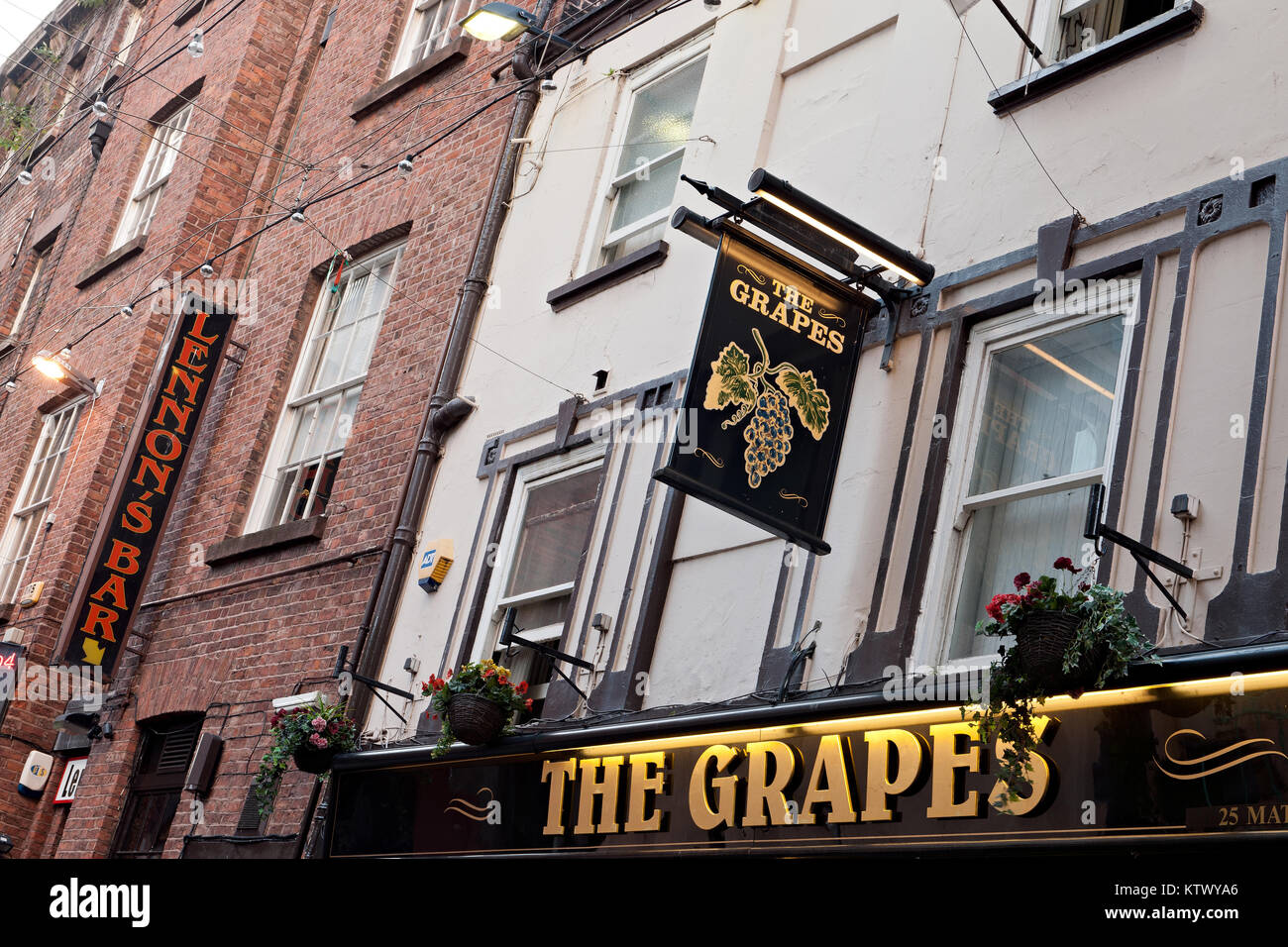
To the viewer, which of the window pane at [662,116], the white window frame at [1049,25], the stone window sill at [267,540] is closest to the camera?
the white window frame at [1049,25]

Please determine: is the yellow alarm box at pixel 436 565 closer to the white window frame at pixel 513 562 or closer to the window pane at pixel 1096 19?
the white window frame at pixel 513 562

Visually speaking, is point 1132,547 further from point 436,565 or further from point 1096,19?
point 436,565

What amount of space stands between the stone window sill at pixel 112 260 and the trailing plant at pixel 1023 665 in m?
12.8

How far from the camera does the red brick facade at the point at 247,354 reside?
11031mm

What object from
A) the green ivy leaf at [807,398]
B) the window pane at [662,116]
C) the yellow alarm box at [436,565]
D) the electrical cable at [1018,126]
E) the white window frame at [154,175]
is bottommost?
the yellow alarm box at [436,565]

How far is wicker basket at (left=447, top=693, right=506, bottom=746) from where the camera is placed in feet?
27.1

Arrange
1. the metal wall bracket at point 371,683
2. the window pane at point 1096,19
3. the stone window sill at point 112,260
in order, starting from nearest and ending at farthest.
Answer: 1. the window pane at point 1096,19
2. the metal wall bracket at point 371,683
3. the stone window sill at point 112,260

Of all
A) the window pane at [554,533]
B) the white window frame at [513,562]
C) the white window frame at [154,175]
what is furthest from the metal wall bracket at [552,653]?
the white window frame at [154,175]

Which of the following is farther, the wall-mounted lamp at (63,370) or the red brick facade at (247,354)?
the wall-mounted lamp at (63,370)

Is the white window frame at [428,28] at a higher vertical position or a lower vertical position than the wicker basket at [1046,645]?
higher

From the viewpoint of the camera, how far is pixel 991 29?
7.78m

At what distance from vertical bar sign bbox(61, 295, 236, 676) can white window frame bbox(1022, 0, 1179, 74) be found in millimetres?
8146
